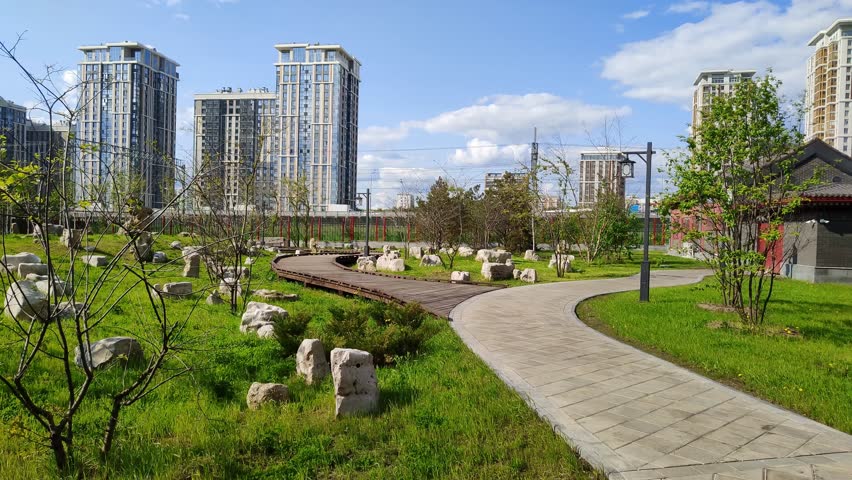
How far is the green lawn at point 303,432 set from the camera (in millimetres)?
3580

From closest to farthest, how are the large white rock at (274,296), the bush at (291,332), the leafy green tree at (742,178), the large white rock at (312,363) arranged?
1. the large white rock at (312,363)
2. the bush at (291,332)
3. the leafy green tree at (742,178)
4. the large white rock at (274,296)

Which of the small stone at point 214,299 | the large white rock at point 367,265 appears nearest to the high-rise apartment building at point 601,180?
the large white rock at point 367,265

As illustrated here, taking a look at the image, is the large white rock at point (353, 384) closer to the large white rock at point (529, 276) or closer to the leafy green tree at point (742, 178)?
the leafy green tree at point (742, 178)

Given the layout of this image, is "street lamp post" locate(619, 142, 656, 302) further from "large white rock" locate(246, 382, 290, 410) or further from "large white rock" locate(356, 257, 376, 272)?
"large white rock" locate(356, 257, 376, 272)

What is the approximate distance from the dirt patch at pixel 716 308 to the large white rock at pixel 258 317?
8088mm

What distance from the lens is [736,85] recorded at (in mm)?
9750

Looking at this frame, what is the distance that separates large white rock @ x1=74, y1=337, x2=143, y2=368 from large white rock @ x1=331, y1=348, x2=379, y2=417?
99.9 inches

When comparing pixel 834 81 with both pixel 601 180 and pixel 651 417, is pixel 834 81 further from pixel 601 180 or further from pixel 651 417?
pixel 651 417

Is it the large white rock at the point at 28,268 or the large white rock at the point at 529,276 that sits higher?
the large white rock at the point at 28,268

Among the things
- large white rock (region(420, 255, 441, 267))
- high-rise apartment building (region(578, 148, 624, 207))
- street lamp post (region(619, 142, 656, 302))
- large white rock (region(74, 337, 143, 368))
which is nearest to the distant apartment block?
high-rise apartment building (region(578, 148, 624, 207))

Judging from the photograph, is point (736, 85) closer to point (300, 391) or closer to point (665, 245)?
point (300, 391)

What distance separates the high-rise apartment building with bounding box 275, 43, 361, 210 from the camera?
198ft

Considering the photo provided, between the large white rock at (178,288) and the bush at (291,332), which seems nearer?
the bush at (291,332)

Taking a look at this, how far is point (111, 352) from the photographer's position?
5727 mm
